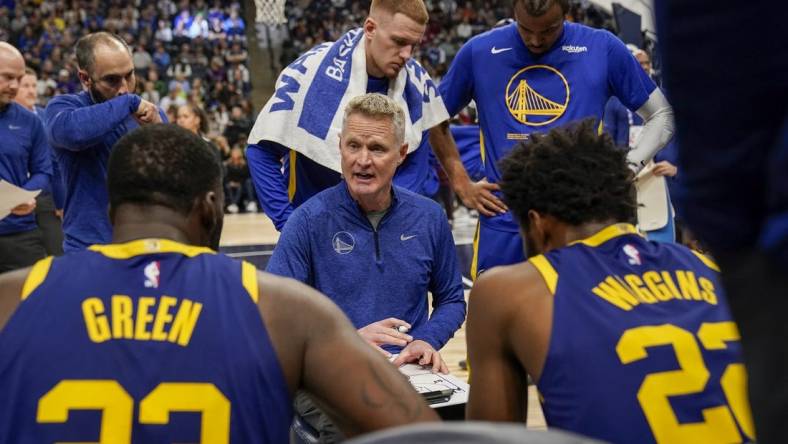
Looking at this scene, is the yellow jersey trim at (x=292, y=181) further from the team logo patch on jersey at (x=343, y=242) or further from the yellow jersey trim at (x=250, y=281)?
the yellow jersey trim at (x=250, y=281)

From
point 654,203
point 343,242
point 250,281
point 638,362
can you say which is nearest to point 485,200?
point 343,242

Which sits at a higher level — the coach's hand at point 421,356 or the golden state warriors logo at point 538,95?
the golden state warriors logo at point 538,95

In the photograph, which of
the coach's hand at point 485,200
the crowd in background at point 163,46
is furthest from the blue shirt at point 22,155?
the crowd in background at point 163,46

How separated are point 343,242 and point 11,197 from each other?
2.61 meters

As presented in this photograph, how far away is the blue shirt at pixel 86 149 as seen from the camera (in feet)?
12.9

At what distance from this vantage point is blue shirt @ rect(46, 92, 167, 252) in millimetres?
3924

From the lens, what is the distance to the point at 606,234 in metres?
2.16

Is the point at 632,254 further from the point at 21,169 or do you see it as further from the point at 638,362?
the point at 21,169

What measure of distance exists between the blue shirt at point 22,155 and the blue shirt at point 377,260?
2907 millimetres

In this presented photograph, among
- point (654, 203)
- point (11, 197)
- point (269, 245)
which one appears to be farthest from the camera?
point (269, 245)

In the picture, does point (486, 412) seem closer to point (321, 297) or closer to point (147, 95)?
point (321, 297)

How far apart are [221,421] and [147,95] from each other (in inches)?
740

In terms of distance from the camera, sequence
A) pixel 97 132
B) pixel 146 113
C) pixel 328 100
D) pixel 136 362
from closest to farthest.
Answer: pixel 136 362, pixel 97 132, pixel 146 113, pixel 328 100

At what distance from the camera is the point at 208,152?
197 cm
